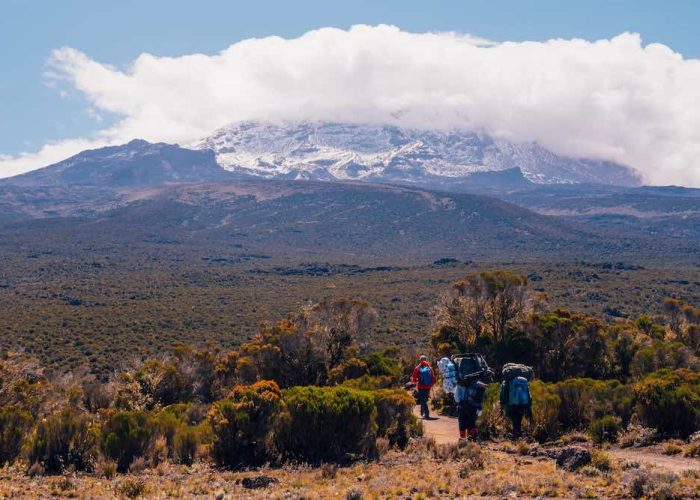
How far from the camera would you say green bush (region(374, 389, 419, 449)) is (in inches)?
482

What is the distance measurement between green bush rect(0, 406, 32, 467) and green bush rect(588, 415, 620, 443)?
385 inches

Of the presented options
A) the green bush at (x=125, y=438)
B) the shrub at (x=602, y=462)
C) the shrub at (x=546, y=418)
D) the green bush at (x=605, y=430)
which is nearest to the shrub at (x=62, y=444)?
the green bush at (x=125, y=438)

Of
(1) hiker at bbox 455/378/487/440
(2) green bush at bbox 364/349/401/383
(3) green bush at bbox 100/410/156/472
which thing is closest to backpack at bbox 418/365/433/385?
(1) hiker at bbox 455/378/487/440

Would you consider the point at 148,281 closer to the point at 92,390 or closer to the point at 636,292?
the point at 636,292

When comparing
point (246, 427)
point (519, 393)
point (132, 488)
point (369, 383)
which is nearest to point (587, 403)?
point (519, 393)

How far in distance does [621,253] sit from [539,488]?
12379 centimetres

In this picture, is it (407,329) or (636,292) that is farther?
(636,292)

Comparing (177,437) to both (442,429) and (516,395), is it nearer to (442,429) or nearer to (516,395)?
(442,429)

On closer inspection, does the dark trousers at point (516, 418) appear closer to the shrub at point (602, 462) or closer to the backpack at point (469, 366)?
the backpack at point (469, 366)

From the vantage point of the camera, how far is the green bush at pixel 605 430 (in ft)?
37.0

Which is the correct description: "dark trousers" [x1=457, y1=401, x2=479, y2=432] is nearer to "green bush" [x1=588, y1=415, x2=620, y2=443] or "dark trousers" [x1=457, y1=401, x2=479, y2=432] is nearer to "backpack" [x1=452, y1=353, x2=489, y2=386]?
"backpack" [x1=452, y1=353, x2=489, y2=386]

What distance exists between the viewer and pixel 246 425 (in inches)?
454

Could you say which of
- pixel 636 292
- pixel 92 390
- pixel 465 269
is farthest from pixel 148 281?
pixel 92 390

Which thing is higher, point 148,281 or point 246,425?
point 246,425
